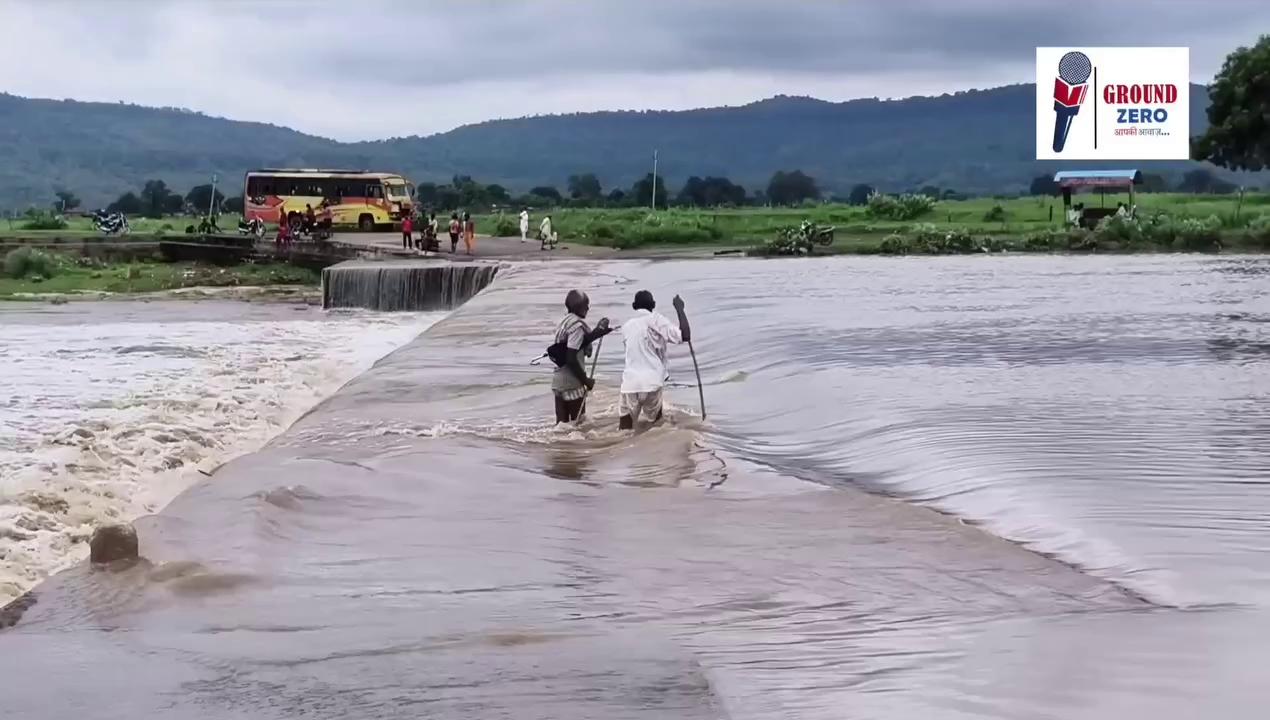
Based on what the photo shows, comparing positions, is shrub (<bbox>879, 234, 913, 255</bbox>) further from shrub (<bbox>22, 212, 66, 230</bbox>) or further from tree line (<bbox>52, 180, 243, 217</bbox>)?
tree line (<bbox>52, 180, 243, 217</bbox>)

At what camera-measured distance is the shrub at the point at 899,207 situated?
61.9 m

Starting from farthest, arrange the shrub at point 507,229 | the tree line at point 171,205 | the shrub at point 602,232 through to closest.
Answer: the tree line at point 171,205, the shrub at point 507,229, the shrub at point 602,232

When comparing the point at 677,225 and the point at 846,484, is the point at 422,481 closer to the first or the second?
the point at 846,484

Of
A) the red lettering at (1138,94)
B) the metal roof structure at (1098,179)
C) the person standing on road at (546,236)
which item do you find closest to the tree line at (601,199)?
the person standing on road at (546,236)

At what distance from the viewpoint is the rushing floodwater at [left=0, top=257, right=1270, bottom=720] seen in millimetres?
5918

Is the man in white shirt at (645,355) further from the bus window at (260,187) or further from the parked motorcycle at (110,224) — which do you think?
the parked motorcycle at (110,224)

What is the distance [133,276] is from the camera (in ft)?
142

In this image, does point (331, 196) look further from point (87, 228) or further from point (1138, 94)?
point (1138, 94)

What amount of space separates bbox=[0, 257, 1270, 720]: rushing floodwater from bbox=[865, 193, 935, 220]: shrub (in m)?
46.1

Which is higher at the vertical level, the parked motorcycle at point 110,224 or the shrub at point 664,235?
the parked motorcycle at point 110,224

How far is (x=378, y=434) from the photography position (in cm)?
1279

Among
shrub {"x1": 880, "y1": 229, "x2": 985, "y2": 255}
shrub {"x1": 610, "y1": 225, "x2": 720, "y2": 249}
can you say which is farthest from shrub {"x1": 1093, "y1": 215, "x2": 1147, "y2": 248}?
shrub {"x1": 610, "y1": 225, "x2": 720, "y2": 249}

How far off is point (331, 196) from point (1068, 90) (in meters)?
24.6

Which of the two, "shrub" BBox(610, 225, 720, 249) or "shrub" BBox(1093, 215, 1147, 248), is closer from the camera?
"shrub" BBox(1093, 215, 1147, 248)
